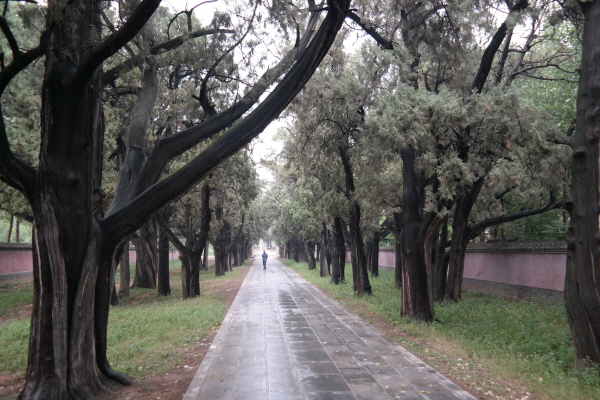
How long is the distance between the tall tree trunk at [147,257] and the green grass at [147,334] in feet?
9.78

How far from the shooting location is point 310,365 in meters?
7.14

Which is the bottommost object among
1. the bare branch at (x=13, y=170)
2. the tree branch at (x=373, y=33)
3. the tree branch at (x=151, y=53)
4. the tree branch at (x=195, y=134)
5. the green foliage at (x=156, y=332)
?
the green foliage at (x=156, y=332)

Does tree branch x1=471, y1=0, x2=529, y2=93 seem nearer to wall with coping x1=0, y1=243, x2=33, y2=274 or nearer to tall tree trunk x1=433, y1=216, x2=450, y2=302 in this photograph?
tall tree trunk x1=433, y1=216, x2=450, y2=302

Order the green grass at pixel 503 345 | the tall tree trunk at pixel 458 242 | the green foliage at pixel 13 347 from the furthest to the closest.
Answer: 1. the tall tree trunk at pixel 458 242
2. the green foliage at pixel 13 347
3. the green grass at pixel 503 345

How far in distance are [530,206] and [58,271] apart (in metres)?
15.9

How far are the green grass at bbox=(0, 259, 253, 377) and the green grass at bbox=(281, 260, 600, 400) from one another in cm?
424

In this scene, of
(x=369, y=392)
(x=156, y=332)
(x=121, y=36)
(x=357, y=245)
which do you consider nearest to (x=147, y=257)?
(x=357, y=245)

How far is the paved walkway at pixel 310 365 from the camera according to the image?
19.0 feet

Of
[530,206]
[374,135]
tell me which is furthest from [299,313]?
[530,206]

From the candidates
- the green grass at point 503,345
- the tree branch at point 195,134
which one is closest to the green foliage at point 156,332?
→ the tree branch at point 195,134

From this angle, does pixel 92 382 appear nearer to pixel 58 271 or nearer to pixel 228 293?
pixel 58 271

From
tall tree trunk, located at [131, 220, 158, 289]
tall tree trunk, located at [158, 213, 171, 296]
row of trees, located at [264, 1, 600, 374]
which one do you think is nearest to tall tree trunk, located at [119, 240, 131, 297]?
tall tree trunk, located at [131, 220, 158, 289]

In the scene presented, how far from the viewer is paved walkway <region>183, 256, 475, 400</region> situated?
580cm

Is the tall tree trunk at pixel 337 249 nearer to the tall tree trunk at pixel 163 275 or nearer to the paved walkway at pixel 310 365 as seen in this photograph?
the tall tree trunk at pixel 163 275
